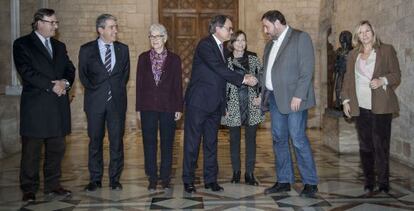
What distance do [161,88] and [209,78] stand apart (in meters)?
0.46

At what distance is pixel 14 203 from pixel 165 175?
4.28 ft

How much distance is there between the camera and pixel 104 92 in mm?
4320

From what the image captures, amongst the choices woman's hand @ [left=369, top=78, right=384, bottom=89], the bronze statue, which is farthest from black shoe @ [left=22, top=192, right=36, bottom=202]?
the bronze statue

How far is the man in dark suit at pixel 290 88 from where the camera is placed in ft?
12.8

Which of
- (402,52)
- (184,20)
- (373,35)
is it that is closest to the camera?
(373,35)

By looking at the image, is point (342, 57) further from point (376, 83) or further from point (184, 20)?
point (184, 20)

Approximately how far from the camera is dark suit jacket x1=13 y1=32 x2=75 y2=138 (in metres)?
4.01

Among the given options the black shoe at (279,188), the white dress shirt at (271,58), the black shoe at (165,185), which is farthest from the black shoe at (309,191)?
the black shoe at (165,185)

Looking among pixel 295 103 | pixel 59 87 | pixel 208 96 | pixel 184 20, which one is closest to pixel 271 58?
pixel 295 103

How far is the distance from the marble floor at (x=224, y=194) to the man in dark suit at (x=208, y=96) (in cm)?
27

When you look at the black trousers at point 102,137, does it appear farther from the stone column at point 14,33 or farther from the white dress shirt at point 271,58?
the stone column at point 14,33

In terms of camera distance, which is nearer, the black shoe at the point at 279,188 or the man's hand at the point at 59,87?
the man's hand at the point at 59,87

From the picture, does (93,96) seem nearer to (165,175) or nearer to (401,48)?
(165,175)

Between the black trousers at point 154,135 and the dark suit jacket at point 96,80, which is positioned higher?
the dark suit jacket at point 96,80
